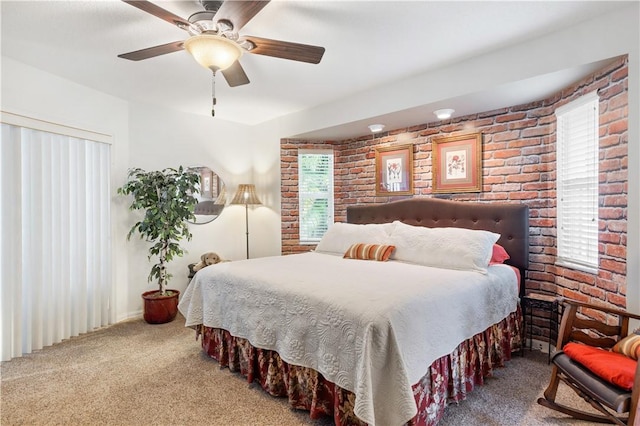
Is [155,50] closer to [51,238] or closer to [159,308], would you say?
[51,238]

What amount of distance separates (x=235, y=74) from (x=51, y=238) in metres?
2.38

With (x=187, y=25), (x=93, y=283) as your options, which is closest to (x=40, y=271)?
(x=93, y=283)

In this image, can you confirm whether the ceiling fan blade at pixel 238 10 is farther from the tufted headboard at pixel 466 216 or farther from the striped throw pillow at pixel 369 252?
the tufted headboard at pixel 466 216

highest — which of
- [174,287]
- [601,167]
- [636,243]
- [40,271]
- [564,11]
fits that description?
[564,11]

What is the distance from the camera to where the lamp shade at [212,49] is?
1.91m

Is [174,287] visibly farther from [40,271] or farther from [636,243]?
[636,243]

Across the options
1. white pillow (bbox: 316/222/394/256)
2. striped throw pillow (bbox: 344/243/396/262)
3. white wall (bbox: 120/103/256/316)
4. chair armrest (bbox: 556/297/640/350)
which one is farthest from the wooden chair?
white wall (bbox: 120/103/256/316)

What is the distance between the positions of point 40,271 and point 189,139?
2213 mm

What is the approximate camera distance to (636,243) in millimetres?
2078

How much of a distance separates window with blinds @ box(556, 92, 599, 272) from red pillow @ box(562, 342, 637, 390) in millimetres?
898

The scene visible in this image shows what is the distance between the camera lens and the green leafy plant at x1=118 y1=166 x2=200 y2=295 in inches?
141

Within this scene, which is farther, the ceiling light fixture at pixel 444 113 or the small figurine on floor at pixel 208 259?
the small figurine on floor at pixel 208 259

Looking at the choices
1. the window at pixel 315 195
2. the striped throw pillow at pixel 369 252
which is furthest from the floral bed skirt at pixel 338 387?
the window at pixel 315 195

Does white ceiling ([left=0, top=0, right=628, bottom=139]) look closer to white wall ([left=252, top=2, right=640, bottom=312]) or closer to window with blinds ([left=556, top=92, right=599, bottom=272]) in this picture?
white wall ([left=252, top=2, right=640, bottom=312])
